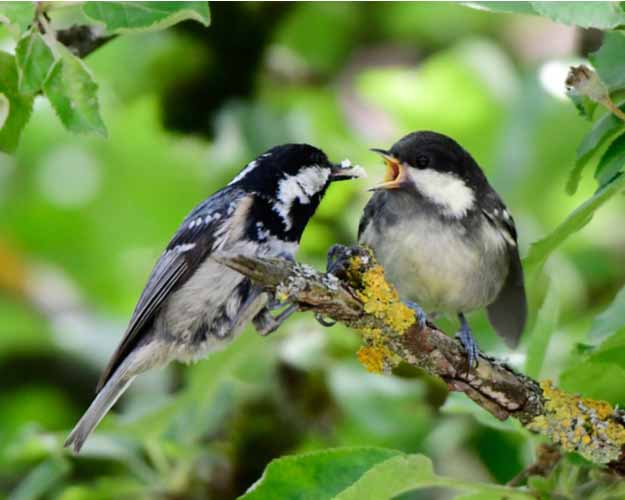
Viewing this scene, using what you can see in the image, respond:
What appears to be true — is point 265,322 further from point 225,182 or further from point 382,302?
point 225,182

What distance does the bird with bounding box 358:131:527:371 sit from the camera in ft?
7.61

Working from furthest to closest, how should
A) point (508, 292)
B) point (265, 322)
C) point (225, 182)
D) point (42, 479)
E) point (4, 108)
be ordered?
point (225, 182) → point (42, 479) → point (508, 292) → point (265, 322) → point (4, 108)

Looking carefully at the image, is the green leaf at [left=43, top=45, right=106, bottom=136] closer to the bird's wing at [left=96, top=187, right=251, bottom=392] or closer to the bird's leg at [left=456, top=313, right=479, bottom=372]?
the bird's wing at [left=96, top=187, right=251, bottom=392]

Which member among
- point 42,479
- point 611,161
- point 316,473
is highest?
point 611,161

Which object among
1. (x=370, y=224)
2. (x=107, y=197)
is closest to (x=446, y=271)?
(x=370, y=224)

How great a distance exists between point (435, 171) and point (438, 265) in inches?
7.3

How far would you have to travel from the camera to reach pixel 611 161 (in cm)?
178

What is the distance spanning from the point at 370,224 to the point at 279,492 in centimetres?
80

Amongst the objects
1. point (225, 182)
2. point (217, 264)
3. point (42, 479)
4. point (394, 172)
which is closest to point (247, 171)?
point (217, 264)

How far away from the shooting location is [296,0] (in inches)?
153

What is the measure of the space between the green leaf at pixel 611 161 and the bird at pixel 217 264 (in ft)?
1.36

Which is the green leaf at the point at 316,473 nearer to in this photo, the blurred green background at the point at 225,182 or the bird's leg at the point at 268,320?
the bird's leg at the point at 268,320

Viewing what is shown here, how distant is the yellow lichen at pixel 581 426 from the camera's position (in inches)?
72.1

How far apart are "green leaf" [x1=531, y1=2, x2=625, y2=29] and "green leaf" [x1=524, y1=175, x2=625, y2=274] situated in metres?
0.23
